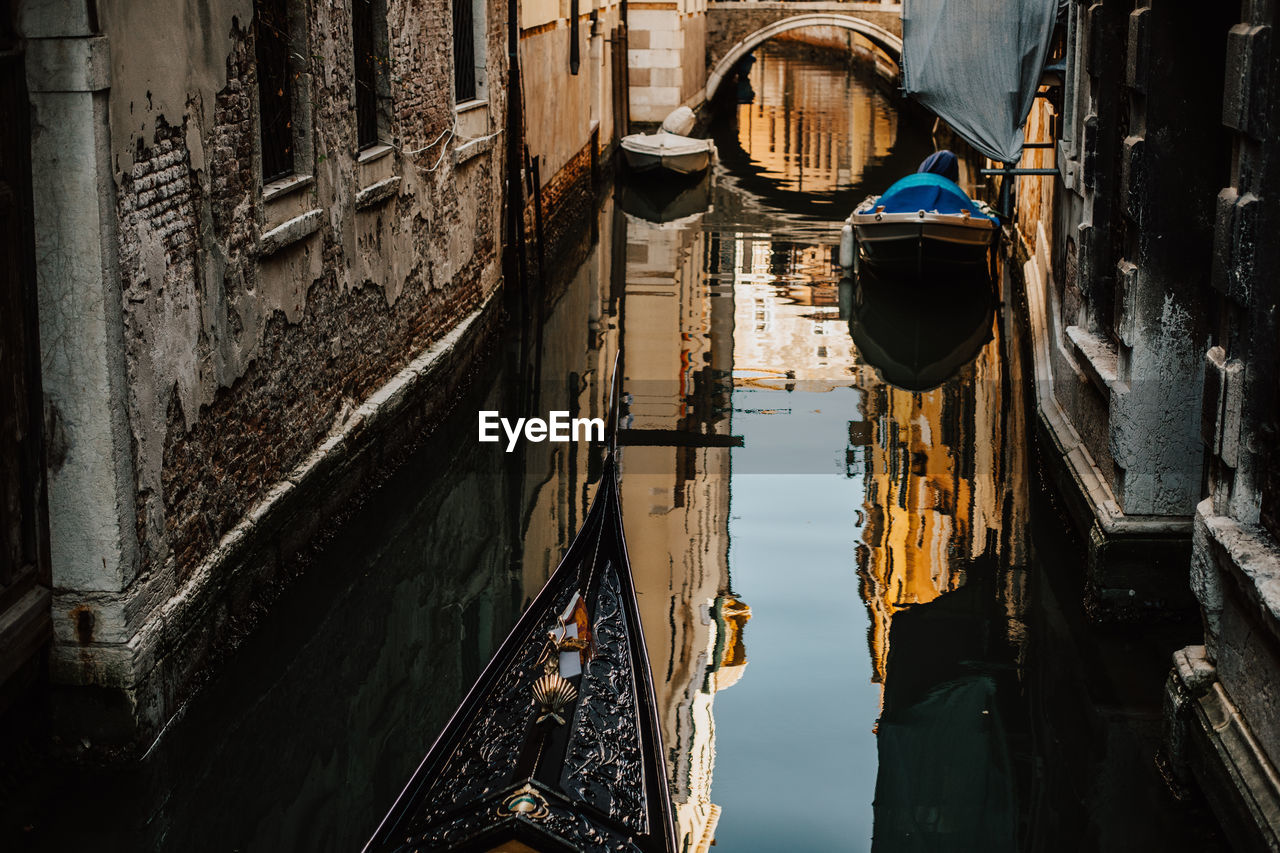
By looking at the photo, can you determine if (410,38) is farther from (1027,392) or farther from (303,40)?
(1027,392)

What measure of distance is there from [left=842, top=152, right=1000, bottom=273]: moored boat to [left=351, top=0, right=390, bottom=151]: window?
4.98 m

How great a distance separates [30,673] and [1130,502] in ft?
10.8

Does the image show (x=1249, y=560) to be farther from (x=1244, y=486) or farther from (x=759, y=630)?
(x=759, y=630)

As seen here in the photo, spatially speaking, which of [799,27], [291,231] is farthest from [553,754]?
[799,27]

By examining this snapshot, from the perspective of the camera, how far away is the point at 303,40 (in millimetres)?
5469

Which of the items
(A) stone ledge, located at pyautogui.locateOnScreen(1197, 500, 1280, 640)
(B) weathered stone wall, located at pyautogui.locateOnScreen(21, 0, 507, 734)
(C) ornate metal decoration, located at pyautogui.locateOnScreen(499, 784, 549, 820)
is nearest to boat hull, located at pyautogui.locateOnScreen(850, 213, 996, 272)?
(B) weathered stone wall, located at pyautogui.locateOnScreen(21, 0, 507, 734)

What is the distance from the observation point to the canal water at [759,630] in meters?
3.87

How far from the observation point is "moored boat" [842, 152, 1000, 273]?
10633mm

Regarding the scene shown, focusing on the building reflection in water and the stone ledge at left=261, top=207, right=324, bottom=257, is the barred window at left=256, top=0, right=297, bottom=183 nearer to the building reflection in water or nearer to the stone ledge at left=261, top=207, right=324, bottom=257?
the stone ledge at left=261, top=207, right=324, bottom=257

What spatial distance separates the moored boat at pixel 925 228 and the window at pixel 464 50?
3.31 m

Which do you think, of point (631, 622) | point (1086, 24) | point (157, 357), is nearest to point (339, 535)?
point (157, 357)

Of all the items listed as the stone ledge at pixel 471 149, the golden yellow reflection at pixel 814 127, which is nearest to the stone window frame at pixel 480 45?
the stone ledge at pixel 471 149

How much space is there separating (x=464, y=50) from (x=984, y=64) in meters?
3.22

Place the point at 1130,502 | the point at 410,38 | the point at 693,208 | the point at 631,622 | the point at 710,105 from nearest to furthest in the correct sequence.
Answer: the point at 631,622, the point at 1130,502, the point at 410,38, the point at 693,208, the point at 710,105
